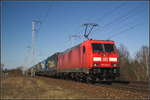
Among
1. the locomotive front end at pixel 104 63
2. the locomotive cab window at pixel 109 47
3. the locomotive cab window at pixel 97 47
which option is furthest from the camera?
the locomotive cab window at pixel 109 47

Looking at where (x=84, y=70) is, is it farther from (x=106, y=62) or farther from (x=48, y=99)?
(x=48, y=99)

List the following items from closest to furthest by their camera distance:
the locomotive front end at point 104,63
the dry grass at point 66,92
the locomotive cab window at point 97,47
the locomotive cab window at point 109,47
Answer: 1. the dry grass at point 66,92
2. the locomotive front end at point 104,63
3. the locomotive cab window at point 97,47
4. the locomotive cab window at point 109,47

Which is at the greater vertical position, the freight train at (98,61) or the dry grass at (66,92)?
the freight train at (98,61)

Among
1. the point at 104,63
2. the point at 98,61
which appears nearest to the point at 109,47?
the point at 104,63

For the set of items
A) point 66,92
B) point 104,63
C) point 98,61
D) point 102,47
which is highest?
point 102,47

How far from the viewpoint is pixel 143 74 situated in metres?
42.2

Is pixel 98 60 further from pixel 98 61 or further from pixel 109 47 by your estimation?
pixel 109 47

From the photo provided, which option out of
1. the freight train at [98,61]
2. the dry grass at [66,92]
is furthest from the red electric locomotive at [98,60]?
the dry grass at [66,92]

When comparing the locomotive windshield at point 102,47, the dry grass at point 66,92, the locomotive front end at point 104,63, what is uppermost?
the locomotive windshield at point 102,47

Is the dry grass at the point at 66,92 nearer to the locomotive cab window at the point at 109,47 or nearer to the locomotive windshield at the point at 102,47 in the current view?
the locomotive windshield at the point at 102,47

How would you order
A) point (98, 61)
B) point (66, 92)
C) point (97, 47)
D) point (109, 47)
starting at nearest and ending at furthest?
point (66, 92), point (98, 61), point (97, 47), point (109, 47)

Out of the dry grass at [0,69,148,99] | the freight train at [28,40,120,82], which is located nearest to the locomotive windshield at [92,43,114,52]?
the freight train at [28,40,120,82]

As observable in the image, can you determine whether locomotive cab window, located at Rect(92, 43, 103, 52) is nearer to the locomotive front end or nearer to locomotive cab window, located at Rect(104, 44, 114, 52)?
the locomotive front end

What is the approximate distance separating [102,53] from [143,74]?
2805 cm
